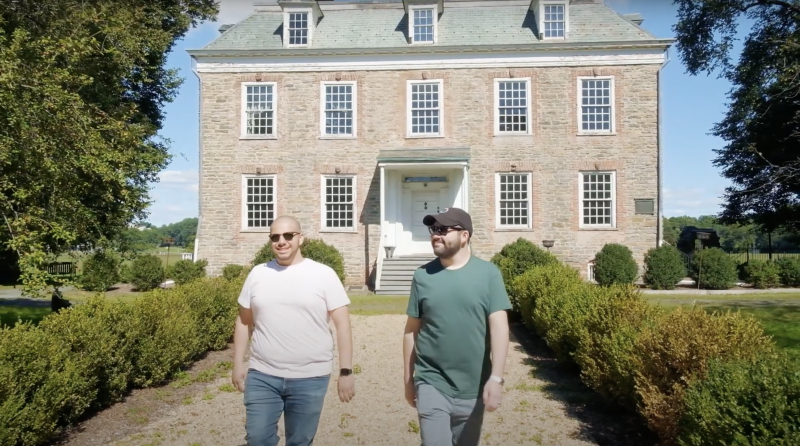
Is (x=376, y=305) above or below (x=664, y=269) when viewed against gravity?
below

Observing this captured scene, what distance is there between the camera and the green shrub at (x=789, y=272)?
846 inches

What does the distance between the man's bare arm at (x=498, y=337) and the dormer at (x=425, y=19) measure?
62.6ft

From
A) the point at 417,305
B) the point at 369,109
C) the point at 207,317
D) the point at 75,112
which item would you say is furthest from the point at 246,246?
the point at 417,305

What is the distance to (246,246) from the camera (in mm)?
21594

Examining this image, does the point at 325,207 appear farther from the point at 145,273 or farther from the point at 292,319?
the point at 292,319

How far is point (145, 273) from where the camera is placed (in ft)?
70.5

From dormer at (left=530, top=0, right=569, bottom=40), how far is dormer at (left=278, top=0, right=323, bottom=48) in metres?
8.16

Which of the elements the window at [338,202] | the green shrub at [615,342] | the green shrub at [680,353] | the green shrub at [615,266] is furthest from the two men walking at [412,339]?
the window at [338,202]

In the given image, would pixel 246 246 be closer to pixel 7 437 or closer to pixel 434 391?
pixel 7 437

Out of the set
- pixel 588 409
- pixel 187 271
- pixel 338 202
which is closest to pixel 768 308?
pixel 588 409

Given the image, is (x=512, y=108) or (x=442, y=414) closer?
(x=442, y=414)

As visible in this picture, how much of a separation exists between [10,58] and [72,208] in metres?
2.25

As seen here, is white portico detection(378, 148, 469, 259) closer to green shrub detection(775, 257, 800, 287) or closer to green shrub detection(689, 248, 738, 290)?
green shrub detection(689, 248, 738, 290)

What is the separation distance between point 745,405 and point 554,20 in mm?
19811
